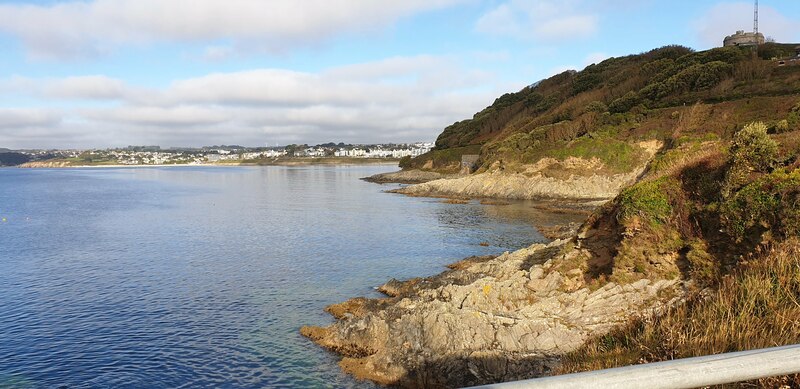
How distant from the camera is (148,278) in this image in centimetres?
2958

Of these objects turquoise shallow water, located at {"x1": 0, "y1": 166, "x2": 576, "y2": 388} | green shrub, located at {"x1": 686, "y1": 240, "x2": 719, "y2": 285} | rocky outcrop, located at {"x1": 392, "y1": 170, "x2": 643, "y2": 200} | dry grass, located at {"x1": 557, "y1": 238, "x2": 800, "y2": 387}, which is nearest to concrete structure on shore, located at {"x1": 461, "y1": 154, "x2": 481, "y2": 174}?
rocky outcrop, located at {"x1": 392, "y1": 170, "x2": 643, "y2": 200}

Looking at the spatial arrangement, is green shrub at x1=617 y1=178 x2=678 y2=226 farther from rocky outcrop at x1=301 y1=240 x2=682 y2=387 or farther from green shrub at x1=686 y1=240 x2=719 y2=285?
rocky outcrop at x1=301 y1=240 x2=682 y2=387

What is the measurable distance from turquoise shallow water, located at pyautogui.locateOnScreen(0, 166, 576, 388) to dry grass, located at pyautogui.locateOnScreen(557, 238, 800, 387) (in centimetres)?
977

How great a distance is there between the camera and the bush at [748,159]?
17219mm

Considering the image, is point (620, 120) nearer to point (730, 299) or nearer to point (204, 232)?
point (204, 232)

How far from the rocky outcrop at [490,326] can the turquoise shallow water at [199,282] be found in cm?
141

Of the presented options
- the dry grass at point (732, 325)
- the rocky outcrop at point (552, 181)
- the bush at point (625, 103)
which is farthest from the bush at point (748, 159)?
the bush at point (625, 103)

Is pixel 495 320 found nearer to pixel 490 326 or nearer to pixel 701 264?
pixel 490 326

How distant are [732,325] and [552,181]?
7028 cm

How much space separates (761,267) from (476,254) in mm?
25503

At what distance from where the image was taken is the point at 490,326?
1670cm

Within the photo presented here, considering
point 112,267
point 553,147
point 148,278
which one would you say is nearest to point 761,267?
point 148,278

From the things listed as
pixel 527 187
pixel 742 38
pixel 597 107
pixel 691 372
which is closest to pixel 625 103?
pixel 597 107

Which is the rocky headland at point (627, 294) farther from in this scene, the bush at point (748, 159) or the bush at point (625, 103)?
the bush at point (625, 103)
